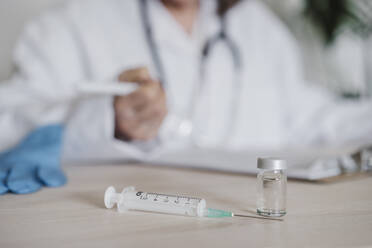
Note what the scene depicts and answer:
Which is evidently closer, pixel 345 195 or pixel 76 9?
pixel 345 195

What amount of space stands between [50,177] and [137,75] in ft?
1.25

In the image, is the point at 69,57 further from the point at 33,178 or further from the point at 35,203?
the point at 35,203

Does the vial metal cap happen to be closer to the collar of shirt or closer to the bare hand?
the bare hand

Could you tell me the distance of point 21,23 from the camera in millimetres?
1491

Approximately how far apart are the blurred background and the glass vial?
156cm

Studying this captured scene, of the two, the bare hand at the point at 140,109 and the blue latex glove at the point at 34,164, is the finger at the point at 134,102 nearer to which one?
the bare hand at the point at 140,109

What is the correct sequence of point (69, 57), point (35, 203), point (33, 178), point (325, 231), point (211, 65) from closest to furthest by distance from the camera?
point (325, 231) < point (35, 203) < point (33, 178) < point (69, 57) < point (211, 65)

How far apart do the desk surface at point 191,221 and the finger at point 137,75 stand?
35 centimetres

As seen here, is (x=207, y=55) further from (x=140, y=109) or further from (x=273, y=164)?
(x=273, y=164)

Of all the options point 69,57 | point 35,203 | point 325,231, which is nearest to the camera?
point 325,231

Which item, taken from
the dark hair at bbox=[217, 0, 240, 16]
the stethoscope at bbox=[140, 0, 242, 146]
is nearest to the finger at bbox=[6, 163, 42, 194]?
the stethoscope at bbox=[140, 0, 242, 146]

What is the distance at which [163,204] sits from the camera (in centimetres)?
46

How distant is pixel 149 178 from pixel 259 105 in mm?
1041

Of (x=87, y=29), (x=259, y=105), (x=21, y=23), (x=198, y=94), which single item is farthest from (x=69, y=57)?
(x=259, y=105)
